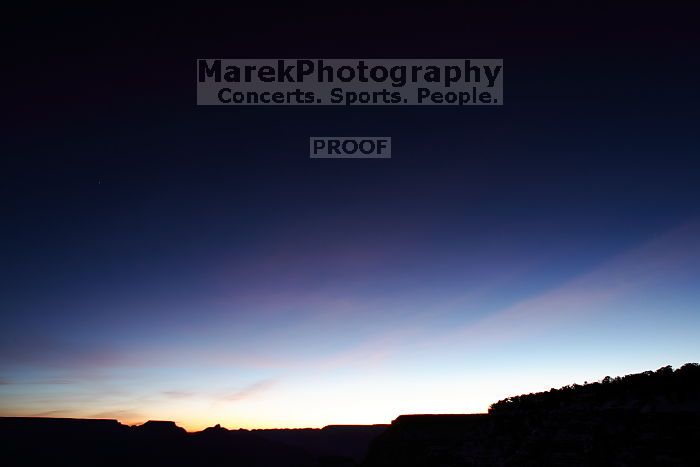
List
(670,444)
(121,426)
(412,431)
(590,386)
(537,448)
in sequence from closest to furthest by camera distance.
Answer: (670,444), (537,448), (590,386), (412,431), (121,426)

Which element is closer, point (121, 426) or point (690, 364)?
point (690, 364)

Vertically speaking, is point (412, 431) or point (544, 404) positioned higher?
point (544, 404)

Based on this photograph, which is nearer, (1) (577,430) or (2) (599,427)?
(2) (599,427)

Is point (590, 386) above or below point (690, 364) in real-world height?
below

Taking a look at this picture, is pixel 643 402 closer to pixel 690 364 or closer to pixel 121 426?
pixel 690 364

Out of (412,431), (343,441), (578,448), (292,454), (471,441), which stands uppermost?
(578,448)

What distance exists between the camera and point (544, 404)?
27.9 m

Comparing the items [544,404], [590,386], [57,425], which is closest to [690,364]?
[590,386]

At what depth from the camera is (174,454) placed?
389 ft

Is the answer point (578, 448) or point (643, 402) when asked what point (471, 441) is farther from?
point (643, 402)

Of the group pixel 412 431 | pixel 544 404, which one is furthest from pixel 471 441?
pixel 412 431

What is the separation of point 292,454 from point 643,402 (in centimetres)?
12696

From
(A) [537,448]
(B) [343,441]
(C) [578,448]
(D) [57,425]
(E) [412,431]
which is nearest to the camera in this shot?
(C) [578,448]

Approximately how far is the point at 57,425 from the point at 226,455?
154ft
